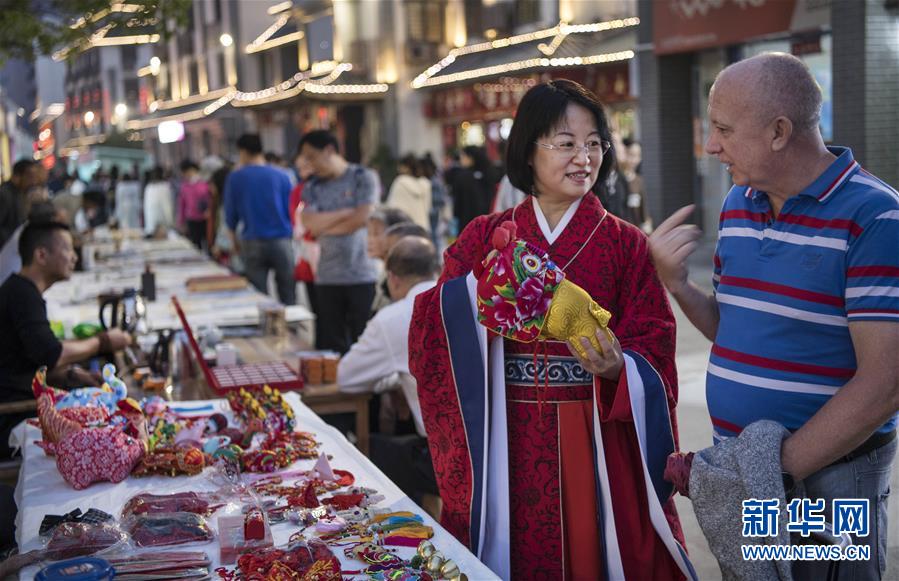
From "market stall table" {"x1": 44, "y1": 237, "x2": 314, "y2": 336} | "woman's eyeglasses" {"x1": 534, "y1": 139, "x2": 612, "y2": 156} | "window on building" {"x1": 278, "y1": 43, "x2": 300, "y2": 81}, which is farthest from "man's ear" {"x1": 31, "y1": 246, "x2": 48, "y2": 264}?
"window on building" {"x1": 278, "y1": 43, "x2": 300, "y2": 81}

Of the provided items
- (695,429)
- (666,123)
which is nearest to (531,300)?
(695,429)

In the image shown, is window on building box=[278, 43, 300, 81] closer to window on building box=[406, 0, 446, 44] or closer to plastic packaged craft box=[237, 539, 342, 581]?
window on building box=[406, 0, 446, 44]

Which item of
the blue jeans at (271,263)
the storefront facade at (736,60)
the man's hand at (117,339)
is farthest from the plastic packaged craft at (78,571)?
the storefront facade at (736,60)

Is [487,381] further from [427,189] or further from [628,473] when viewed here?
[427,189]

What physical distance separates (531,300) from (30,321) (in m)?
2.66

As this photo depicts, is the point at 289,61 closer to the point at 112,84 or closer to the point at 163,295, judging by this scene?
the point at 112,84

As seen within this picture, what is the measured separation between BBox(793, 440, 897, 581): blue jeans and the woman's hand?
0.51 m

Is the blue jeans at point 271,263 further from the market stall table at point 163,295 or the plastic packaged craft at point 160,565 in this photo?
the plastic packaged craft at point 160,565

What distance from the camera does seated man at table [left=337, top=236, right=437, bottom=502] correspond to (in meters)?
4.20

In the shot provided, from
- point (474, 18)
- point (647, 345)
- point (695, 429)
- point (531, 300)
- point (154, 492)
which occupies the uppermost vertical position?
point (474, 18)

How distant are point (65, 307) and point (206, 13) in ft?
18.8

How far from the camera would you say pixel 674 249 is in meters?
2.58

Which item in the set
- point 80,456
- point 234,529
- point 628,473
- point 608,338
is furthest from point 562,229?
point 80,456

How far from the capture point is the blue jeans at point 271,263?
8.74 meters
